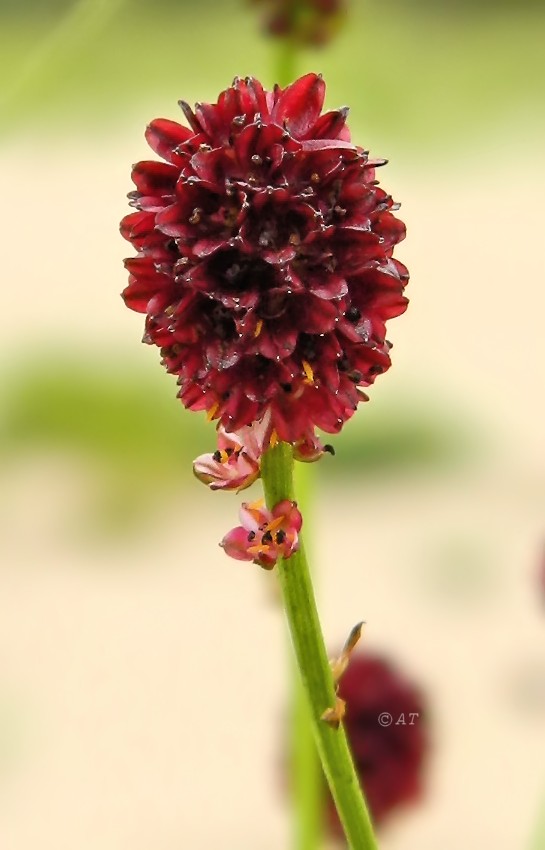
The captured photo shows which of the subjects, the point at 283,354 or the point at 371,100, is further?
the point at 371,100

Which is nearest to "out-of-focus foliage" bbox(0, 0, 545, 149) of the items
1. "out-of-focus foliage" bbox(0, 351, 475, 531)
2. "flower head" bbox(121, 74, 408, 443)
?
"out-of-focus foliage" bbox(0, 351, 475, 531)

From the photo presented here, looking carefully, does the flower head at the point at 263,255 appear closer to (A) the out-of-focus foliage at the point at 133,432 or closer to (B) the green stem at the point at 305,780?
(B) the green stem at the point at 305,780

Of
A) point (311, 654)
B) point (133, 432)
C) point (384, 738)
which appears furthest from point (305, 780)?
point (133, 432)

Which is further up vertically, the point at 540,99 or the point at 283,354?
the point at 540,99

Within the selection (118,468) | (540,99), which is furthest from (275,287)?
(540,99)

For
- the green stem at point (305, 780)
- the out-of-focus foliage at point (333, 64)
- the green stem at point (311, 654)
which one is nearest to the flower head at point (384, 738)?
the green stem at point (305, 780)

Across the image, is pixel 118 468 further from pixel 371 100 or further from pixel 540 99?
pixel 540 99
